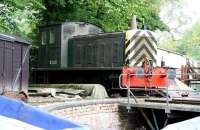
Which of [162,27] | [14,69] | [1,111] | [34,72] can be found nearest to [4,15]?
[34,72]

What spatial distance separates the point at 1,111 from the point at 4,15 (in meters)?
16.9

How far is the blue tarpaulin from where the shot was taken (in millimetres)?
3396

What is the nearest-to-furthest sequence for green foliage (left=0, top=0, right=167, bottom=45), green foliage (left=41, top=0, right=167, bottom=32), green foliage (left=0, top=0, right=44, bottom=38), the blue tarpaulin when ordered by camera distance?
the blue tarpaulin
green foliage (left=0, top=0, right=44, bottom=38)
green foliage (left=0, top=0, right=167, bottom=45)
green foliage (left=41, top=0, right=167, bottom=32)

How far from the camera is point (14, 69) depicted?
12828 millimetres

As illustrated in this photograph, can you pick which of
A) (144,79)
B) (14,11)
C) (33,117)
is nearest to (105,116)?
(144,79)

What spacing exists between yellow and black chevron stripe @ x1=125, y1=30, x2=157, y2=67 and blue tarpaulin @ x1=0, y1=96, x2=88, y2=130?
12769 mm

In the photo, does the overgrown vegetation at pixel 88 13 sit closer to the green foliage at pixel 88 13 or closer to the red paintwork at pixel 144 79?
the green foliage at pixel 88 13

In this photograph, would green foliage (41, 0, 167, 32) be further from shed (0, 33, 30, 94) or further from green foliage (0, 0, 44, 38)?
shed (0, 33, 30, 94)

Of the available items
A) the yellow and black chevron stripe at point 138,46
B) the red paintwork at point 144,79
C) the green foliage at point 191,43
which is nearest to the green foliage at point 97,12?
the yellow and black chevron stripe at point 138,46

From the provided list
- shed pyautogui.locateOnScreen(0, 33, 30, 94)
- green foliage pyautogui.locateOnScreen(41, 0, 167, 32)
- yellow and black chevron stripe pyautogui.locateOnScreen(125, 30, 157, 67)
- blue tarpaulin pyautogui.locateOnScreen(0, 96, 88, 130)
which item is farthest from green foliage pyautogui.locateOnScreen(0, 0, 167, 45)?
blue tarpaulin pyautogui.locateOnScreen(0, 96, 88, 130)

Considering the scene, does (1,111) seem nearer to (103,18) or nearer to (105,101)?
(105,101)

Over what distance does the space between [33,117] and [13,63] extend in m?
9.46

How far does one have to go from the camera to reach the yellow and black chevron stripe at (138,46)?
53.5ft

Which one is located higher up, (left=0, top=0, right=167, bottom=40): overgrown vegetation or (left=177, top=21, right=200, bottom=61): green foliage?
(left=177, top=21, right=200, bottom=61): green foliage
